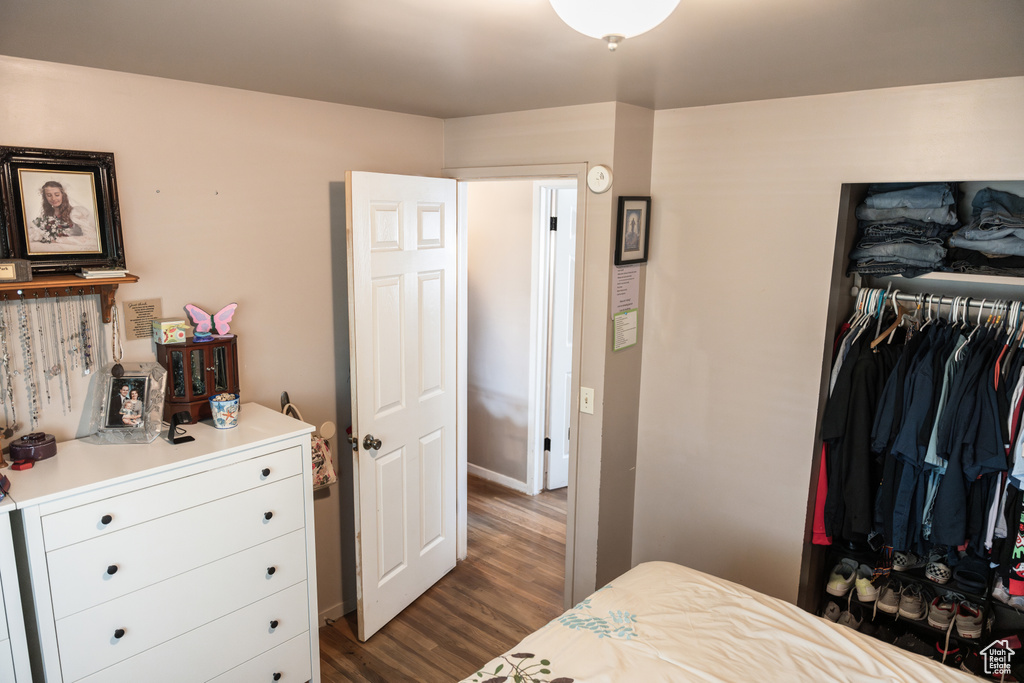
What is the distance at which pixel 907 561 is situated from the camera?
2.73m

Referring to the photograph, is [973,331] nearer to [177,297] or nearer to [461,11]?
[461,11]

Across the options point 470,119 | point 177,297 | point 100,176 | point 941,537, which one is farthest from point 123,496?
point 941,537

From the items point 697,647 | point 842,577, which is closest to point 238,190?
point 697,647

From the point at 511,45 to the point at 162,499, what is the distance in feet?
5.46

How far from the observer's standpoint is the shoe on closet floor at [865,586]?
111 inches

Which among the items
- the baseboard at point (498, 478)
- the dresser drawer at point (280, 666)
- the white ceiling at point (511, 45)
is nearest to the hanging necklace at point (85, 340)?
the white ceiling at point (511, 45)

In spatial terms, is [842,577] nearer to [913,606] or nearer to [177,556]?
[913,606]

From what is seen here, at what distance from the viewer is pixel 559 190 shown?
4082 mm

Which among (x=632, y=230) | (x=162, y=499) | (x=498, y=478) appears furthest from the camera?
(x=498, y=478)

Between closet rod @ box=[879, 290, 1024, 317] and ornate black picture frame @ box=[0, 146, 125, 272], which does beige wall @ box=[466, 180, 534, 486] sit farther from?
ornate black picture frame @ box=[0, 146, 125, 272]

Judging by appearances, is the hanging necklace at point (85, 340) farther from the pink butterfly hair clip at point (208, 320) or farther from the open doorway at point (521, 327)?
the open doorway at point (521, 327)

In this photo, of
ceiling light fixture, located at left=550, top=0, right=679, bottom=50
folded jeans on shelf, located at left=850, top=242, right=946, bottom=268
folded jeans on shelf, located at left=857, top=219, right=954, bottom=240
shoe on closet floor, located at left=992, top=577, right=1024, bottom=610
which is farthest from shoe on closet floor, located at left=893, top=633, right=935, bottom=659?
ceiling light fixture, located at left=550, top=0, right=679, bottom=50

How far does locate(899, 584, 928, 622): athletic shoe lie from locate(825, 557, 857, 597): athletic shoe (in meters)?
0.21

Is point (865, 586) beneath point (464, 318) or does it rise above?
beneath
